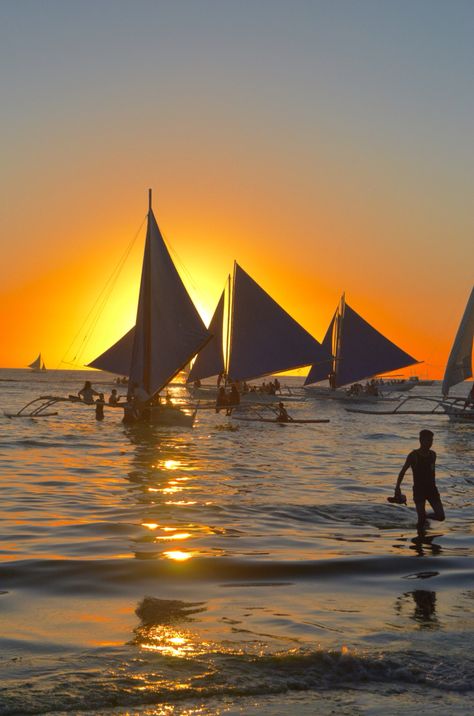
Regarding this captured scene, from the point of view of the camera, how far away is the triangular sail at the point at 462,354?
53625 millimetres

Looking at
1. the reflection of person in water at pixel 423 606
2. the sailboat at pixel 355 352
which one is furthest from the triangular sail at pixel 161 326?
the sailboat at pixel 355 352

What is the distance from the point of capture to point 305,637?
26.9ft

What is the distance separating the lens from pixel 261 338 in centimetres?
6072

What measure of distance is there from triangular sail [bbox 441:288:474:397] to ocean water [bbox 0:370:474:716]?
3352 centimetres

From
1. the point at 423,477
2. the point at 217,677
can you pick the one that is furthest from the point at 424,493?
the point at 217,677

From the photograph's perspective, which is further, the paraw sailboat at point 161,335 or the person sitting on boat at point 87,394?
the person sitting on boat at point 87,394

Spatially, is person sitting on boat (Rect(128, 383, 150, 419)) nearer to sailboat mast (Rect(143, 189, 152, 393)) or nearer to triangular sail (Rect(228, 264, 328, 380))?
sailboat mast (Rect(143, 189, 152, 393))

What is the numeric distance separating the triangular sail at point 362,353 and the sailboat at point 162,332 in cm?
3735

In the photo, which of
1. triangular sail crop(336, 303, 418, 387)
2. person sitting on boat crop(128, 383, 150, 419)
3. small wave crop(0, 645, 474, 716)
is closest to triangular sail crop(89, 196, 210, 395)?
person sitting on boat crop(128, 383, 150, 419)

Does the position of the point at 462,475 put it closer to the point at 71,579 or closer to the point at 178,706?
the point at 71,579

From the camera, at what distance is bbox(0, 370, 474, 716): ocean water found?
6.84m

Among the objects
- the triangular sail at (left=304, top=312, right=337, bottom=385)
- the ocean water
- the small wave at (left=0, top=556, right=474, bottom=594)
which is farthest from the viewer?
the triangular sail at (left=304, top=312, right=337, bottom=385)

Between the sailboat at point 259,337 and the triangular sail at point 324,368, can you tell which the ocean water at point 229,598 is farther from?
the triangular sail at point 324,368

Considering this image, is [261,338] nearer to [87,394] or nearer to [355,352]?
[87,394]
